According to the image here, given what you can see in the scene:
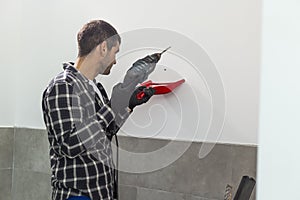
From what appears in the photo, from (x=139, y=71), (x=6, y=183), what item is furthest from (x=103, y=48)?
(x=6, y=183)

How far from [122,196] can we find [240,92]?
0.69 metres

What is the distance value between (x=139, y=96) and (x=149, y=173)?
0.40 m

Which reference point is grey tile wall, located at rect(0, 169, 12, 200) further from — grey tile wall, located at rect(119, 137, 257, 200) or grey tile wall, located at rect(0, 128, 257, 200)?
grey tile wall, located at rect(119, 137, 257, 200)

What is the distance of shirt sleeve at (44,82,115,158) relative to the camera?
1.33 metres

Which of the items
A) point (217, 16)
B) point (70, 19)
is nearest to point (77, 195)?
point (217, 16)

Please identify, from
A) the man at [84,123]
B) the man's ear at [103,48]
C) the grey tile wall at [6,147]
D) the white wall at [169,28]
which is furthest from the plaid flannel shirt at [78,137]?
the grey tile wall at [6,147]

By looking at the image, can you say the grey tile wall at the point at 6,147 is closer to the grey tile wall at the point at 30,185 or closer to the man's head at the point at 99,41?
the grey tile wall at the point at 30,185

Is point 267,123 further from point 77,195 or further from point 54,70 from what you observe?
point 54,70

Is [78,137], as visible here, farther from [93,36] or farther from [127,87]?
[93,36]

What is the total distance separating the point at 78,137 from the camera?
1324mm

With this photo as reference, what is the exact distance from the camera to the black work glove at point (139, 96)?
→ 56.1 inches

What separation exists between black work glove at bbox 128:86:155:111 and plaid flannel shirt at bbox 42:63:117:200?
0.31ft

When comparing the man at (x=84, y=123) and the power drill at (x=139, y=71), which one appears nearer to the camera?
the man at (x=84, y=123)

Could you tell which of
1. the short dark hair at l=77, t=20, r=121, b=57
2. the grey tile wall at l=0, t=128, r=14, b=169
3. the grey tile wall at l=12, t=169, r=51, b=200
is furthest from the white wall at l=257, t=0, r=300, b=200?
the grey tile wall at l=0, t=128, r=14, b=169
